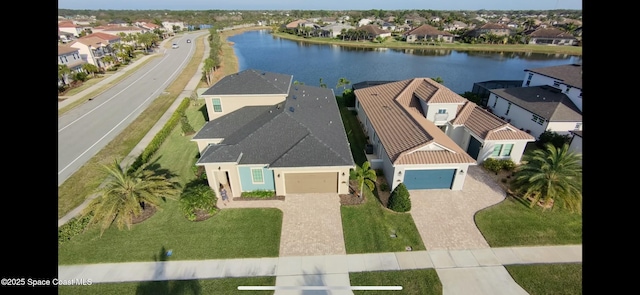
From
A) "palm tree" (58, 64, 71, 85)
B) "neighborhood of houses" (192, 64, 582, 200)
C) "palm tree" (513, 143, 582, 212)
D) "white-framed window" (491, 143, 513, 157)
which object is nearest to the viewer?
"palm tree" (513, 143, 582, 212)

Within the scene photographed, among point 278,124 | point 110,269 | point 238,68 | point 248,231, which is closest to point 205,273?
point 248,231

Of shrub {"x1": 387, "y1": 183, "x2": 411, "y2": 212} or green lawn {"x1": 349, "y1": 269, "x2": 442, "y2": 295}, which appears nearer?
green lawn {"x1": 349, "y1": 269, "x2": 442, "y2": 295}

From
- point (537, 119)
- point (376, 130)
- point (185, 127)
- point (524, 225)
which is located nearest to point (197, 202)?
point (185, 127)

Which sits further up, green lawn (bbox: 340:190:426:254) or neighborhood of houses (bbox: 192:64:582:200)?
neighborhood of houses (bbox: 192:64:582:200)

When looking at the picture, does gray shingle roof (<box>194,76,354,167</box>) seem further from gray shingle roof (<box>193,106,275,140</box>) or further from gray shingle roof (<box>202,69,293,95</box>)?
gray shingle roof (<box>202,69,293,95</box>)

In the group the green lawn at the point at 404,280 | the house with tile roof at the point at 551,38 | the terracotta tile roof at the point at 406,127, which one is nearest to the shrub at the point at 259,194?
the green lawn at the point at 404,280

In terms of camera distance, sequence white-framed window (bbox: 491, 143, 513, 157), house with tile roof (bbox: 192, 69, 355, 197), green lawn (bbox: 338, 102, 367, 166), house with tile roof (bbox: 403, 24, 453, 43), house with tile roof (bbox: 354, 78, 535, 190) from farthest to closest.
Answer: house with tile roof (bbox: 403, 24, 453, 43) → green lawn (bbox: 338, 102, 367, 166) → white-framed window (bbox: 491, 143, 513, 157) → house with tile roof (bbox: 354, 78, 535, 190) → house with tile roof (bbox: 192, 69, 355, 197)

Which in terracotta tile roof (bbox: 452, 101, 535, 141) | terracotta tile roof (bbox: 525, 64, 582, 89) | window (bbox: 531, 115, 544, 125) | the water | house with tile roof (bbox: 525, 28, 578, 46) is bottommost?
the water

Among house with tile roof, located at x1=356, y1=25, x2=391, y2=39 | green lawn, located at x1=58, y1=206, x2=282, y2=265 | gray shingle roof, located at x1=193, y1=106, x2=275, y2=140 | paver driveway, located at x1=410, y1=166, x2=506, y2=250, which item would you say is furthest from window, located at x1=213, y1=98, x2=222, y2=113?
house with tile roof, located at x1=356, y1=25, x2=391, y2=39

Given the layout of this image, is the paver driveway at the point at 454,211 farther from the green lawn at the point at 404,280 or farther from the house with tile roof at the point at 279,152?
the house with tile roof at the point at 279,152
